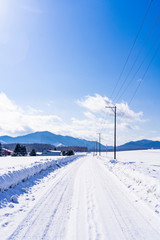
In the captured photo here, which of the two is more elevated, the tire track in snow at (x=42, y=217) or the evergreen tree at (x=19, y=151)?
the evergreen tree at (x=19, y=151)

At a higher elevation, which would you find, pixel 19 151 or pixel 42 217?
pixel 19 151

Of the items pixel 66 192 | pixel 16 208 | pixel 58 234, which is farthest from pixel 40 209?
pixel 66 192

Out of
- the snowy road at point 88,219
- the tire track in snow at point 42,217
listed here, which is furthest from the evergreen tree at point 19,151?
the snowy road at point 88,219

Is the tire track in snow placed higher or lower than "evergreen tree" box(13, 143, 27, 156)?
lower

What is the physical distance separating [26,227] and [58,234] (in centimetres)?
92

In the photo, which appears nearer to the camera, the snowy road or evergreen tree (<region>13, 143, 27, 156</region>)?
the snowy road

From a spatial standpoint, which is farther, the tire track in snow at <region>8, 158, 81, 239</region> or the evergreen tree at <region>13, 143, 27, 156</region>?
the evergreen tree at <region>13, 143, 27, 156</region>

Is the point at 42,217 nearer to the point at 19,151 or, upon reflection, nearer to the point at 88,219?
the point at 88,219

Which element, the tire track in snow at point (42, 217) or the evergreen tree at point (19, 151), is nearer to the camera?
the tire track in snow at point (42, 217)

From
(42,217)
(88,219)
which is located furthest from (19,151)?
(88,219)

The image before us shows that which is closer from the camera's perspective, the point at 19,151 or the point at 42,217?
the point at 42,217

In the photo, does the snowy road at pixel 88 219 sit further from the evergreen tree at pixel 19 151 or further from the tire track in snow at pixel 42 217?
the evergreen tree at pixel 19 151

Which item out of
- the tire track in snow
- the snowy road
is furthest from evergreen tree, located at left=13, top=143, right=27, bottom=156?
the snowy road

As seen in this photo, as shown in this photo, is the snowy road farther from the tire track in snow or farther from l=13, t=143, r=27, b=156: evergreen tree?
l=13, t=143, r=27, b=156: evergreen tree
